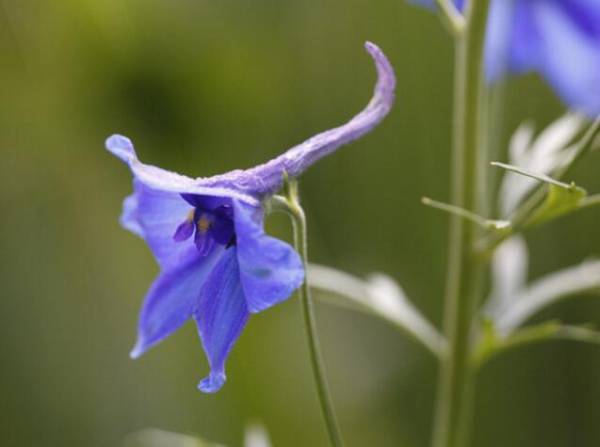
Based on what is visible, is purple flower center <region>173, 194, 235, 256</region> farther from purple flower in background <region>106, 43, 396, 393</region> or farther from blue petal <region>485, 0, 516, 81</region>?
blue petal <region>485, 0, 516, 81</region>

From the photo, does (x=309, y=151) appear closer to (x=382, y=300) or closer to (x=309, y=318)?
(x=309, y=318)

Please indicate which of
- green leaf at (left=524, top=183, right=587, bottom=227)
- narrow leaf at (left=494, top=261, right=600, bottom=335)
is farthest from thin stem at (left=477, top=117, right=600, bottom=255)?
narrow leaf at (left=494, top=261, right=600, bottom=335)

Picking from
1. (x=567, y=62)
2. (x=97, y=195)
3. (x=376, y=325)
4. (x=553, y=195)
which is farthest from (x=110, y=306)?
(x=553, y=195)

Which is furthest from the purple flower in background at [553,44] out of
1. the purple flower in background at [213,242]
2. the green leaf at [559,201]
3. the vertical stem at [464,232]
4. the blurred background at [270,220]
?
the blurred background at [270,220]

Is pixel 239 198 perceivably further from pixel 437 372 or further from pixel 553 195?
pixel 437 372

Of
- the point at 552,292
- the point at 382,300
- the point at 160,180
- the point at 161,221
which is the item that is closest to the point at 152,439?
the point at 382,300

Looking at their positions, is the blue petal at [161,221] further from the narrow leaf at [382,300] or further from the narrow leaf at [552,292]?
the narrow leaf at [552,292]
